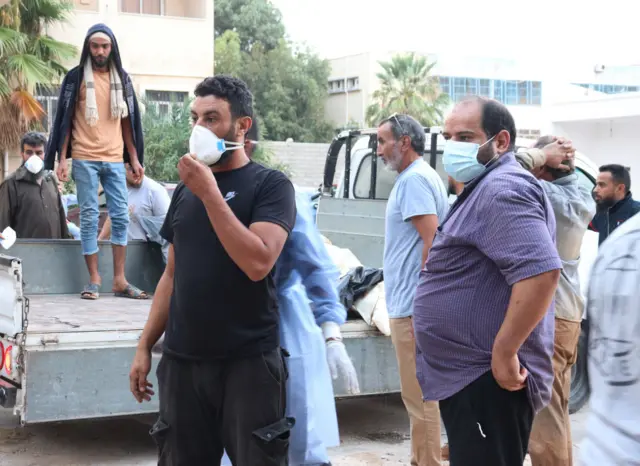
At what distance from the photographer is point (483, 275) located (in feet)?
9.95

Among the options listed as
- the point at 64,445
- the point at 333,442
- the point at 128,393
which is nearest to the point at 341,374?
the point at 333,442

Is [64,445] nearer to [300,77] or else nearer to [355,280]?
[355,280]

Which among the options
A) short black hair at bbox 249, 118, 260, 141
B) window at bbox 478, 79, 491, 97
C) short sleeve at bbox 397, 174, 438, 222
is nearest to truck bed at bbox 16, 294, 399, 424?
short sleeve at bbox 397, 174, 438, 222

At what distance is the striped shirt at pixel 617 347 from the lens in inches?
76.3

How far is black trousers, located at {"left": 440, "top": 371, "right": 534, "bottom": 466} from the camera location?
3.00 m

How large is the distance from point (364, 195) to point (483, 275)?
5087 millimetres

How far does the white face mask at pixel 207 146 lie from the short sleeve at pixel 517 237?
920 millimetres

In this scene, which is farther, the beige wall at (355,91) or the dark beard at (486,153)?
the beige wall at (355,91)

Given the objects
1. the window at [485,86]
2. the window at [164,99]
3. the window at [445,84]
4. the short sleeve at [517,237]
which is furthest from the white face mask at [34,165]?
the window at [485,86]

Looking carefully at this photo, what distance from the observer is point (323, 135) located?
47.1 m

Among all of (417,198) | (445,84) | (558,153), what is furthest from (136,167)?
(445,84)

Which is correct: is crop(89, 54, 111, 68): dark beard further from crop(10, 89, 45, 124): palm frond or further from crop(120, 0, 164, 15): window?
crop(120, 0, 164, 15): window

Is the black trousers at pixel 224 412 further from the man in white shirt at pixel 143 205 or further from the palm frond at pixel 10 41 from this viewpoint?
the palm frond at pixel 10 41

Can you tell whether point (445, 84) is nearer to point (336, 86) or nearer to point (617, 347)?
Result: point (336, 86)
